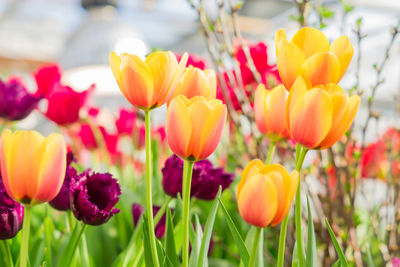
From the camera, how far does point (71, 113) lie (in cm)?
62

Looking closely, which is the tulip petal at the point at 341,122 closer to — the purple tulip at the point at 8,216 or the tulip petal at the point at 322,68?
the tulip petal at the point at 322,68

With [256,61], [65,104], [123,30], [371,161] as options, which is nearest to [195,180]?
[256,61]

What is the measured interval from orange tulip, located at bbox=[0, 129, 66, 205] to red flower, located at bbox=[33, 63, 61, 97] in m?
0.38

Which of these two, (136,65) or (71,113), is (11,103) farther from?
(136,65)

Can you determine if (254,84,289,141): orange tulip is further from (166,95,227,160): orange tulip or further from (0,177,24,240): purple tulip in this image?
(0,177,24,240): purple tulip

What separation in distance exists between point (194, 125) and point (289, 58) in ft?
0.23

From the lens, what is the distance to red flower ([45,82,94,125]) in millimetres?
584

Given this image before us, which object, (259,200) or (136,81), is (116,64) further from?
(259,200)

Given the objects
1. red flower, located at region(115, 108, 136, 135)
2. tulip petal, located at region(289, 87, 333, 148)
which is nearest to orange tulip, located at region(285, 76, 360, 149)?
tulip petal, located at region(289, 87, 333, 148)

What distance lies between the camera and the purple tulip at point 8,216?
290 mm

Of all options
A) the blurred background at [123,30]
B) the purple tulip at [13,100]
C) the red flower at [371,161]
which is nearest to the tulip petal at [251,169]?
the purple tulip at [13,100]

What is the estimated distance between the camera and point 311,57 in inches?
9.9

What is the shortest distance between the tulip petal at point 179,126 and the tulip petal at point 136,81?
0.02 m

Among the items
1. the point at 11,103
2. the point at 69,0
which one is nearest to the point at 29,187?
the point at 11,103
